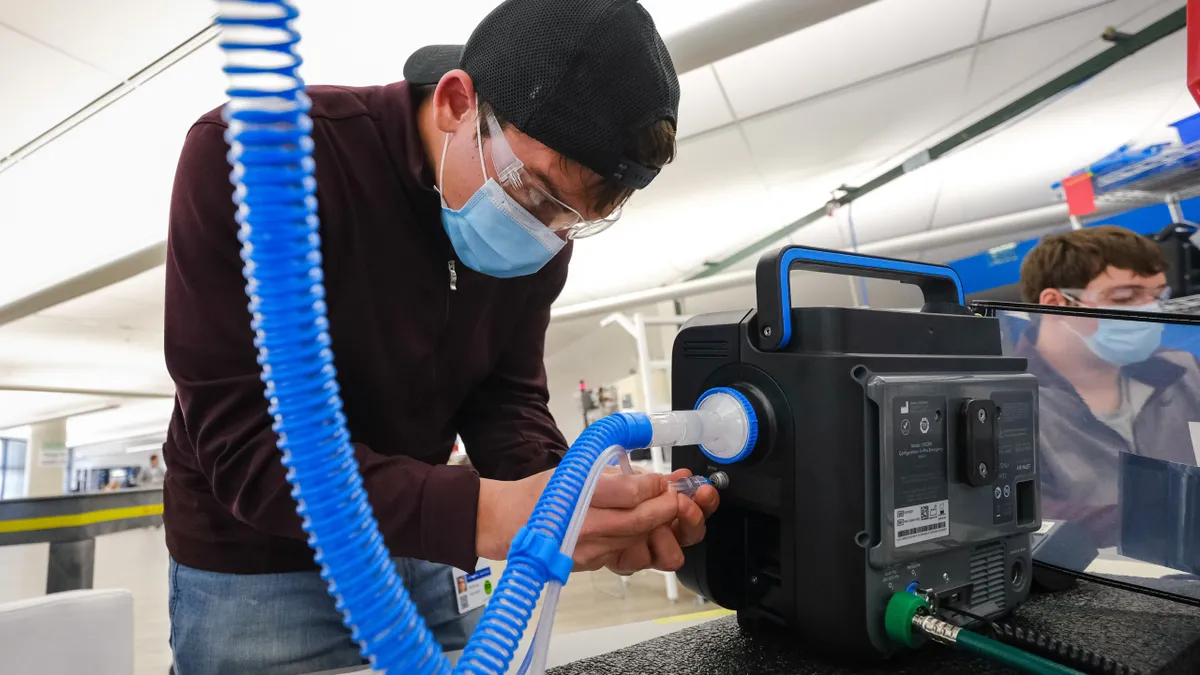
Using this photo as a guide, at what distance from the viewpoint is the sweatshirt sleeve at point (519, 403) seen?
0.95m

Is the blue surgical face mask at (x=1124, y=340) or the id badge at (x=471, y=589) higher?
the blue surgical face mask at (x=1124, y=340)

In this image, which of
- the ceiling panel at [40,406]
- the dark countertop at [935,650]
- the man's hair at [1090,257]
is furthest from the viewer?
the ceiling panel at [40,406]

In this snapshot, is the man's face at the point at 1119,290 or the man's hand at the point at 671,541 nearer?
the man's hand at the point at 671,541

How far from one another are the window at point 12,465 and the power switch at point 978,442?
18372 mm

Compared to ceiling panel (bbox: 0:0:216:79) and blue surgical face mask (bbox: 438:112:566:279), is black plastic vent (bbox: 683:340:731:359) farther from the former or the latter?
ceiling panel (bbox: 0:0:216:79)

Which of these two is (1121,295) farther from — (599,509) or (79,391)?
(79,391)

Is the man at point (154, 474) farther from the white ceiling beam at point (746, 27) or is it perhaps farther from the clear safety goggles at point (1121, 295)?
the clear safety goggles at point (1121, 295)

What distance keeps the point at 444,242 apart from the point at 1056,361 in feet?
2.45

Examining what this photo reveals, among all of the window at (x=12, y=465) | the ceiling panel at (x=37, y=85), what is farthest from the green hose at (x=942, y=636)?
the window at (x=12, y=465)

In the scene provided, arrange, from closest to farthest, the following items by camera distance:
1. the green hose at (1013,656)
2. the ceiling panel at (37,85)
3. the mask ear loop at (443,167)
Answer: the green hose at (1013,656) → the mask ear loop at (443,167) → the ceiling panel at (37,85)

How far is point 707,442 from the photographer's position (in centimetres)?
61

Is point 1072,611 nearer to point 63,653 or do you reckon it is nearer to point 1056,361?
point 1056,361

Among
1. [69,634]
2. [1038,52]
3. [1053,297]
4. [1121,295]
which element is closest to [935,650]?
[69,634]

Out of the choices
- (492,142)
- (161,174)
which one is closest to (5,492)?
(161,174)
